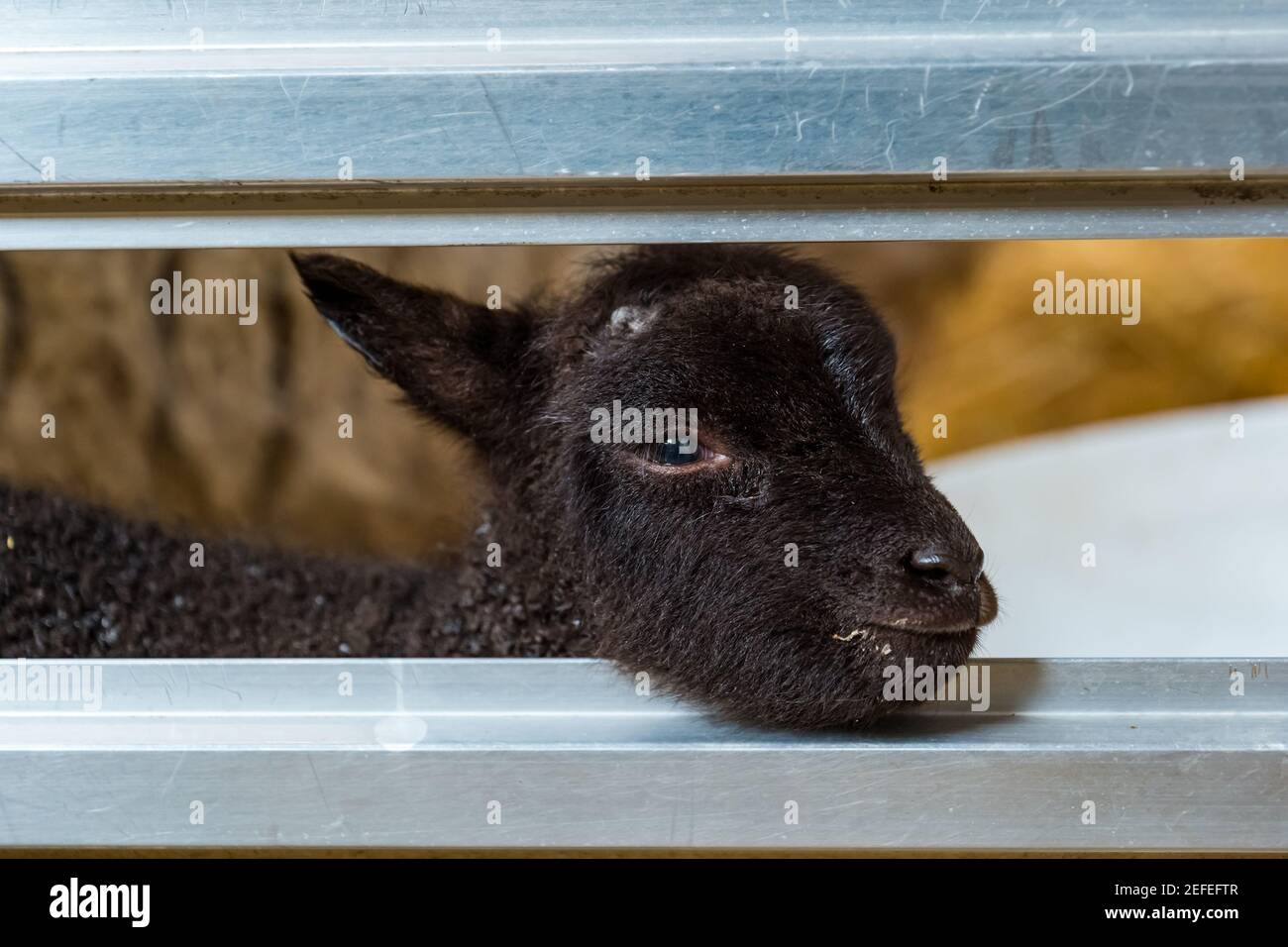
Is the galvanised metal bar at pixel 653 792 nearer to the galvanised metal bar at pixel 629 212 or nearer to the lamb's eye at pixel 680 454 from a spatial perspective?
the lamb's eye at pixel 680 454

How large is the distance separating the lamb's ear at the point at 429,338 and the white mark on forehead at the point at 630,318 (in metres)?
0.28

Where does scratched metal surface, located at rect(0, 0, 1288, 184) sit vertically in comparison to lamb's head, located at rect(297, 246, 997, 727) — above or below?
above

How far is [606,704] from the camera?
199 centimetres

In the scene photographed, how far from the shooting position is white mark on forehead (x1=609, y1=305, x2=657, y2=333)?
2.35 m

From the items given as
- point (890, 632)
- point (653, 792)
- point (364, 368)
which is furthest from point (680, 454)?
point (364, 368)

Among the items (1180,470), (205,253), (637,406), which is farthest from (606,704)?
(205,253)

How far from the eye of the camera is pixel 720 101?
169 cm

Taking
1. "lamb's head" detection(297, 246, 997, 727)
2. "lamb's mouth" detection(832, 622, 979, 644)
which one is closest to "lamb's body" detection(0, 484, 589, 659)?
"lamb's head" detection(297, 246, 997, 727)

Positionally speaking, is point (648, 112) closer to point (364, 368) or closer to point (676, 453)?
point (676, 453)

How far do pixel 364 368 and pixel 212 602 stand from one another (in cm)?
340

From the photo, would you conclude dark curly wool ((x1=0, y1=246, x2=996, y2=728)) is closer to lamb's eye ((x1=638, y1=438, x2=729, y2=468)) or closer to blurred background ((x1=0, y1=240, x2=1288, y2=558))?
lamb's eye ((x1=638, y1=438, x2=729, y2=468))

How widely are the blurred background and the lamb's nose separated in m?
2.87
